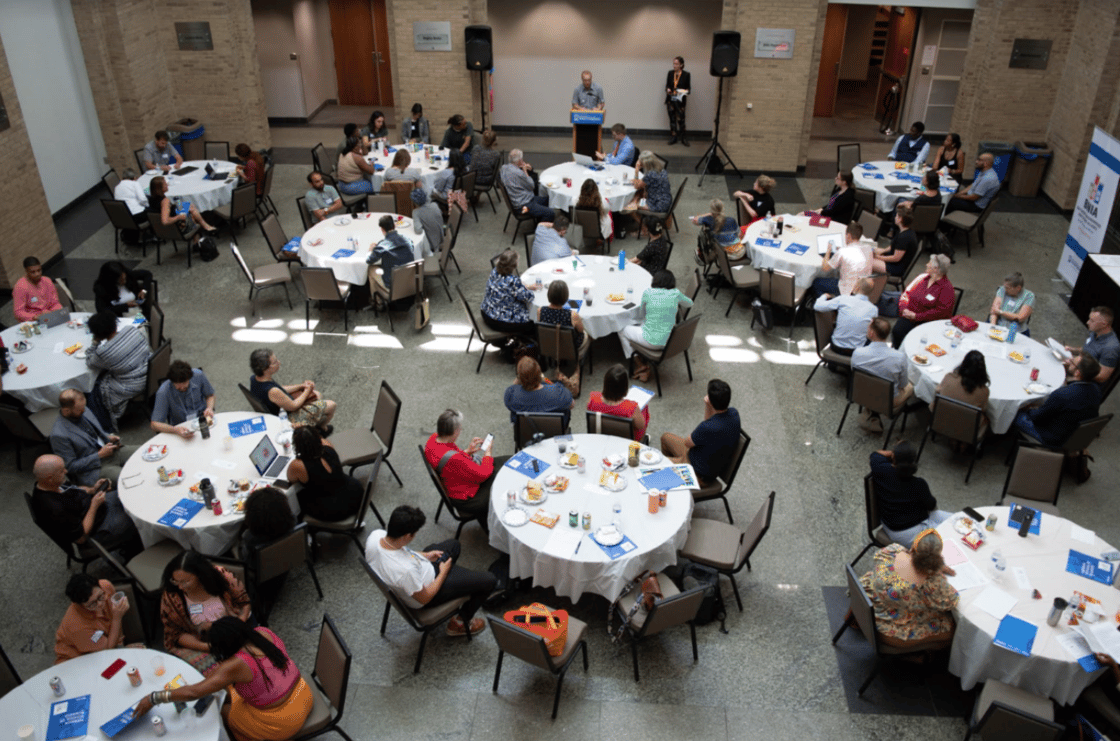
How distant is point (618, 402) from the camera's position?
23.6ft

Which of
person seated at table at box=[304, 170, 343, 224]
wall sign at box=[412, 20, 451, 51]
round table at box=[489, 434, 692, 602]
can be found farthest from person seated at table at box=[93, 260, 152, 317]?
wall sign at box=[412, 20, 451, 51]

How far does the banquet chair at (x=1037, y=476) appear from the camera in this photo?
6.77 m

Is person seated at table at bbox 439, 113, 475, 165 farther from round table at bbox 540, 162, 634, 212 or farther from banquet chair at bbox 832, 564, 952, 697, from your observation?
banquet chair at bbox 832, 564, 952, 697

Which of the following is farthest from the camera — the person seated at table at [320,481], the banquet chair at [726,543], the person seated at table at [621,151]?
the person seated at table at [621,151]

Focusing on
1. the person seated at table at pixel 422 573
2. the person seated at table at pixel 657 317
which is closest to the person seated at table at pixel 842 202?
the person seated at table at pixel 657 317

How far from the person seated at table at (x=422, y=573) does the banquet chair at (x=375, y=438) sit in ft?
4.68

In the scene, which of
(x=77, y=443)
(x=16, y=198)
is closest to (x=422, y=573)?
(x=77, y=443)

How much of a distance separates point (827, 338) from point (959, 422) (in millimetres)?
1844

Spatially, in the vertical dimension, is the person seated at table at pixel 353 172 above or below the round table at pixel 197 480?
above

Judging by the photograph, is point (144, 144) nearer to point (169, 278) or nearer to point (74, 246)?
point (74, 246)

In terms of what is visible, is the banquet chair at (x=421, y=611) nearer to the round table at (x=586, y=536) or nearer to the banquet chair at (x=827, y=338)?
the round table at (x=586, y=536)

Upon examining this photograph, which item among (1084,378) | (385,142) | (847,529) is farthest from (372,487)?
(385,142)

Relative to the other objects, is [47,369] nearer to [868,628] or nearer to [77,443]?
[77,443]

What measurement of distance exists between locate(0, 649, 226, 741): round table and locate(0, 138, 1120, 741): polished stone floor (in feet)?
3.79
